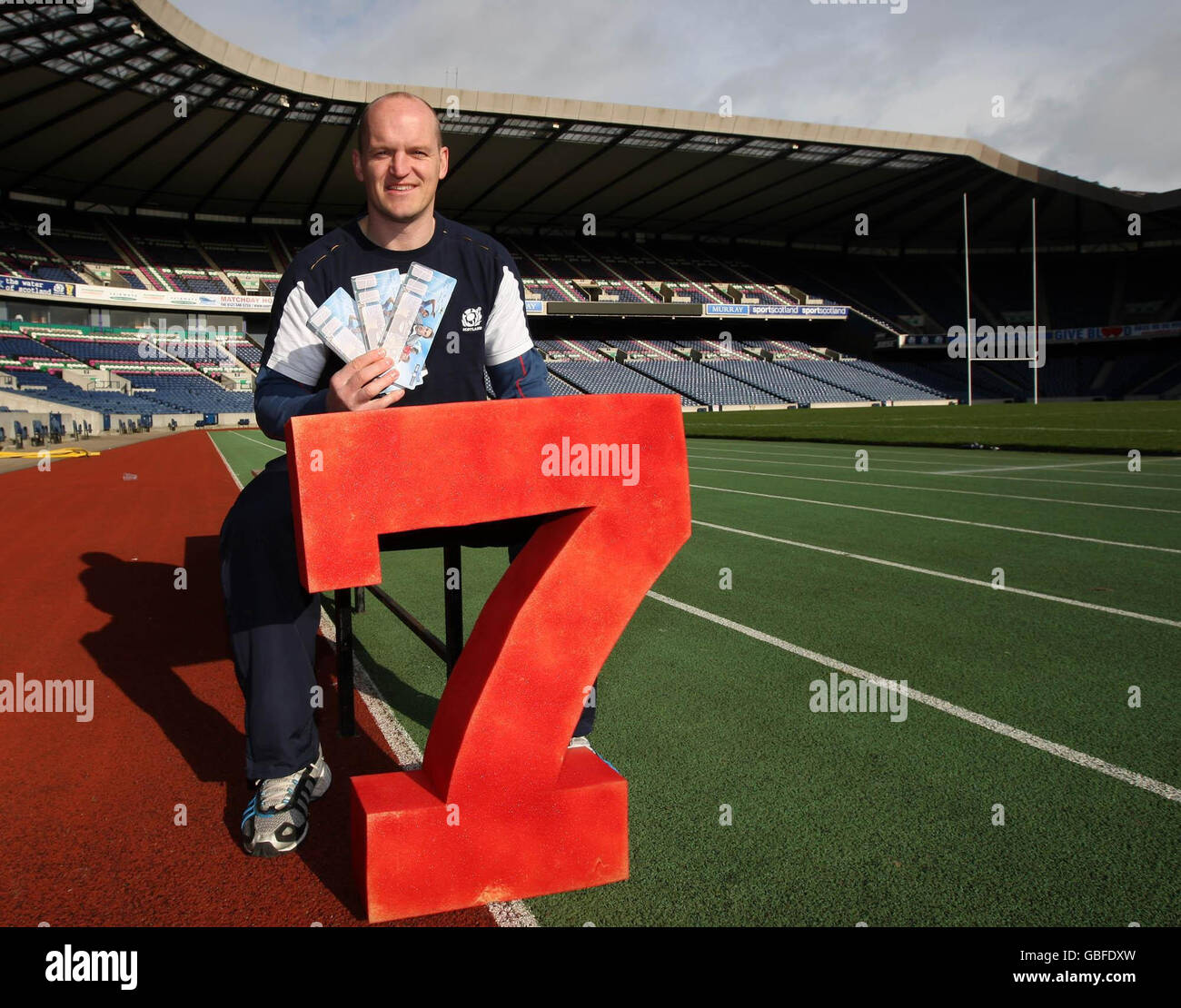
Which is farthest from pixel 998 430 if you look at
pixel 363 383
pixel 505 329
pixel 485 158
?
pixel 485 158

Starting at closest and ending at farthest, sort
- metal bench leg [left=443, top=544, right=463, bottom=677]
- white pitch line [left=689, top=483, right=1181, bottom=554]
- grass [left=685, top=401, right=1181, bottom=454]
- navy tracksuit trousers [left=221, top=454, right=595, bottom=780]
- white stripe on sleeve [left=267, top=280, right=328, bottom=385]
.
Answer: navy tracksuit trousers [left=221, top=454, right=595, bottom=780], white stripe on sleeve [left=267, top=280, right=328, bottom=385], metal bench leg [left=443, top=544, right=463, bottom=677], white pitch line [left=689, top=483, right=1181, bottom=554], grass [left=685, top=401, right=1181, bottom=454]

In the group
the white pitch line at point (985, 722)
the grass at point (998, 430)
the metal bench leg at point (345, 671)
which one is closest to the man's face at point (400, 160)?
the metal bench leg at point (345, 671)

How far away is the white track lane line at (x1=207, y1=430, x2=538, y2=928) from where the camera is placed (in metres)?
1.79

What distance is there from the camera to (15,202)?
42531 mm

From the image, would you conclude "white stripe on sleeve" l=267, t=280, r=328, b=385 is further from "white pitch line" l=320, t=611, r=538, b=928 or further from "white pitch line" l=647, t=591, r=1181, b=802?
"white pitch line" l=647, t=591, r=1181, b=802

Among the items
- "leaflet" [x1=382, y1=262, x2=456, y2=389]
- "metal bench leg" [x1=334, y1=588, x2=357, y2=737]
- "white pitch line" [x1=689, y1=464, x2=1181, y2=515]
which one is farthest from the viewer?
"white pitch line" [x1=689, y1=464, x2=1181, y2=515]

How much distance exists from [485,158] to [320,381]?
41593 mm

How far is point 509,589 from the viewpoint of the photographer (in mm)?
1952

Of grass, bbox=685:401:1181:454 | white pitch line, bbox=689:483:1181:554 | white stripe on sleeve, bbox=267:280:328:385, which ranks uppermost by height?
grass, bbox=685:401:1181:454

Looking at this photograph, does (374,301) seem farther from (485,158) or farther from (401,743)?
(485,158)

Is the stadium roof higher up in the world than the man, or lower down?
higher up

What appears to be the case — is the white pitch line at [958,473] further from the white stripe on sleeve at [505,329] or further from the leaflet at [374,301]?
the leaflet at [374,301]

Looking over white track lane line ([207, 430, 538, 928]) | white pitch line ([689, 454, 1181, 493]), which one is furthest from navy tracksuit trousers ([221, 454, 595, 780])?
white pitch line ([689, 454, 1181, 493])

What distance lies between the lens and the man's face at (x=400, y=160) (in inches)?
88.8
